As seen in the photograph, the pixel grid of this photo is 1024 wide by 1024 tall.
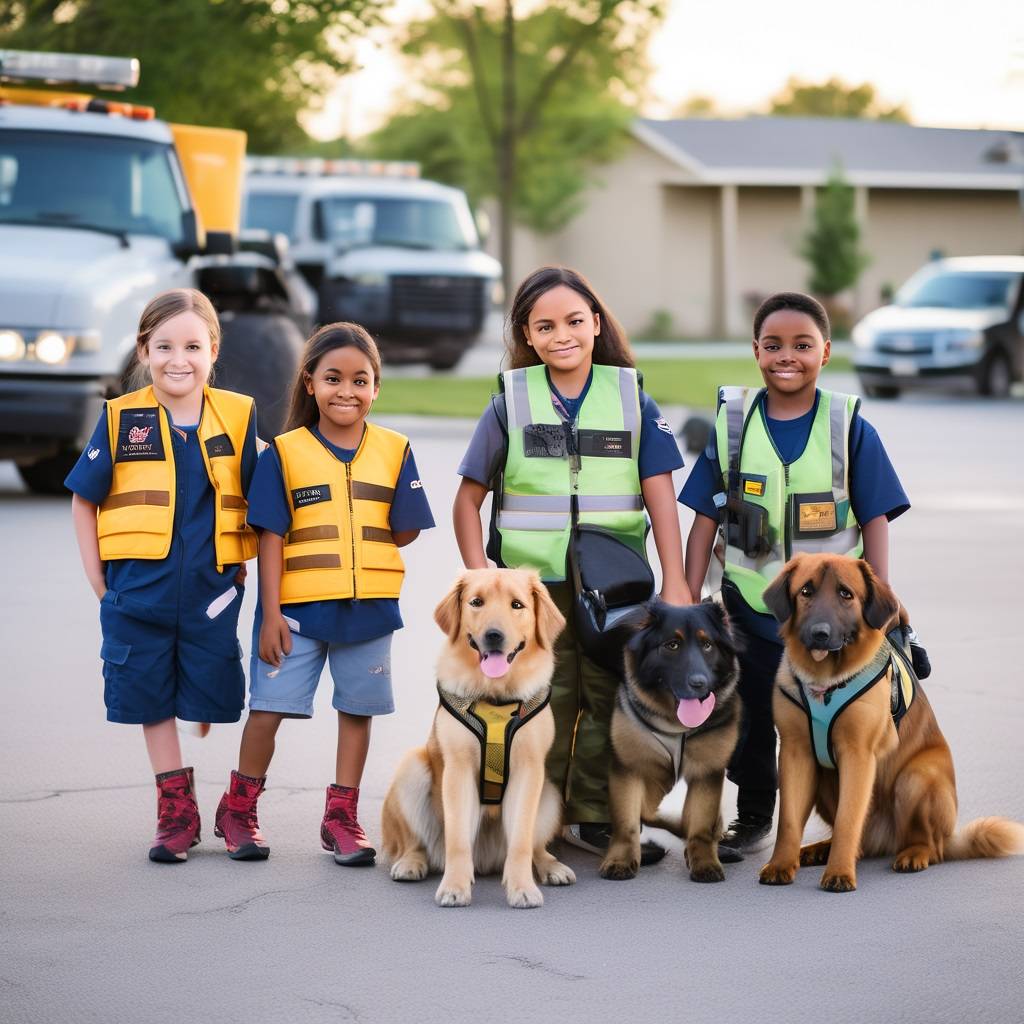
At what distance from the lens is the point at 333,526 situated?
18.1ft

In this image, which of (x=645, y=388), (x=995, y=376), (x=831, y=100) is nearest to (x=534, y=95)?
(x=995, y=376)

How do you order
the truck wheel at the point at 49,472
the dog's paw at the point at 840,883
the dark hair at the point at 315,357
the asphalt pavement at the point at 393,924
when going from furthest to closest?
1. the truck wheel at the point at 49,472
2. the dark hair at the point at 315,357
3. the dog's paw at the point at 840,883
4. the asphalt pavement at the point at 393,924

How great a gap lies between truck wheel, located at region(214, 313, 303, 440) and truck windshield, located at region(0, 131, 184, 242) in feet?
2.99

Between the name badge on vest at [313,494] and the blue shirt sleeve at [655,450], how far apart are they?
1.08 meters

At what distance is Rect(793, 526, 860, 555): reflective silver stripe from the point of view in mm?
5707

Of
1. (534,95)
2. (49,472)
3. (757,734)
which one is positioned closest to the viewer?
(757,734)

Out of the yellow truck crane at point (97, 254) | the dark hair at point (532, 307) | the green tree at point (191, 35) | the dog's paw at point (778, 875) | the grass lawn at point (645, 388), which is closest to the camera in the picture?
the dog's paw at point (778, 875)

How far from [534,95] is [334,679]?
46.6 meters

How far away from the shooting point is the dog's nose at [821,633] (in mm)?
5082

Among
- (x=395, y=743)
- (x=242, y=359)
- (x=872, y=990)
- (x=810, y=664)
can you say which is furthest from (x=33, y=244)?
(x=872, y=990)

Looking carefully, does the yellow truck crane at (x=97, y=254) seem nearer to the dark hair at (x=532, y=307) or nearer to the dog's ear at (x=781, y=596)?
the dark hair at (x=532, y=307)

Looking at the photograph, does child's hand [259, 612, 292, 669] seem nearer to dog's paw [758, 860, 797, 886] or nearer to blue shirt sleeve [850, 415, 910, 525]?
dog's paw [758, 860, 797, 886]

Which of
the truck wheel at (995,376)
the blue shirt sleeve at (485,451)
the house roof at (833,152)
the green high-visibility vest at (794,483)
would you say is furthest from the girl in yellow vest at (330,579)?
the house roof at (833,152)

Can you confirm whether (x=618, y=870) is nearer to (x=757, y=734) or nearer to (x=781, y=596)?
(x=757, y=734)
